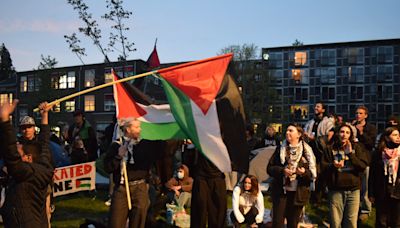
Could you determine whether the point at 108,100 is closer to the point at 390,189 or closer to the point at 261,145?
the point at 261,145

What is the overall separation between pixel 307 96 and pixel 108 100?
28363 mm

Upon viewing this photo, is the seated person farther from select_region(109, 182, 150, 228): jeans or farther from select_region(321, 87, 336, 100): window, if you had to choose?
select_region(321, 87, 336, 100): window

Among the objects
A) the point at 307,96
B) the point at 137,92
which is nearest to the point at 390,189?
the point at 137,92

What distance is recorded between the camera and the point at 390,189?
645 centimetres

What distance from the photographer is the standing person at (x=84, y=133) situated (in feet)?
30.9

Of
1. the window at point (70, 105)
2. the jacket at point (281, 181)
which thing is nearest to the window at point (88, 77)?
the window at point (70, 105)

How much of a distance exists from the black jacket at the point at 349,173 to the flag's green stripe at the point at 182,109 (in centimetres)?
238

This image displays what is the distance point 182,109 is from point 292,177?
211 cm

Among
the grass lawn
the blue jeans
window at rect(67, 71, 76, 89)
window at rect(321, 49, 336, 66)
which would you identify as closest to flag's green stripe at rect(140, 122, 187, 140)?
the blue jeans

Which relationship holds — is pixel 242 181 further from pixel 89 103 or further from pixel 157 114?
pixel 89 103

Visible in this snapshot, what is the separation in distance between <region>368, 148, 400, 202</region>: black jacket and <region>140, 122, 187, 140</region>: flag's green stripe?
3255mm

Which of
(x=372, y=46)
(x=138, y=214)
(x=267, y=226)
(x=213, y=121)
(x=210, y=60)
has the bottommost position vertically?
(x=267, y=226)

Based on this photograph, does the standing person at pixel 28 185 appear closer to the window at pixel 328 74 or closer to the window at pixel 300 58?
the window at pixel 328 74

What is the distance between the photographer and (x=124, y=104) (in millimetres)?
5727
